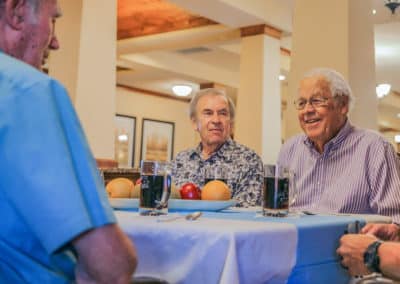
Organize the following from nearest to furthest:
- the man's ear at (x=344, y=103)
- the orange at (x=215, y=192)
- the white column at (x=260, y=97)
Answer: the orange at (x=215, y=192)
the man's ear at (x=344, y=103)
the white column at (x=260, y=97)

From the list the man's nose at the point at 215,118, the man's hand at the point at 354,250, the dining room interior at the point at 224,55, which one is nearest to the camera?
the man's hand at the point at 354,250

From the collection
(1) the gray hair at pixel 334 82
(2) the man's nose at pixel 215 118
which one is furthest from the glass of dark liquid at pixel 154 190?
(2) the man's nose at pixel 215 118

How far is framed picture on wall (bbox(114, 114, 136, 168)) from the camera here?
32.1 ft

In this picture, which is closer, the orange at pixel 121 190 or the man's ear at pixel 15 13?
the man's ear at pixel 15 13

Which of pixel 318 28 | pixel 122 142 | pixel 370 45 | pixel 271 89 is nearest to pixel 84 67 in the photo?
pixel 318 28

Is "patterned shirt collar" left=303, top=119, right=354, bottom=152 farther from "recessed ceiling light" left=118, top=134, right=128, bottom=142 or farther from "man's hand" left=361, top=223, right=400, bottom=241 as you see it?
"recessed ceiling light" left=118, top=134, right=128, bottom=142

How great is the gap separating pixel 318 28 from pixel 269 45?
240 cm

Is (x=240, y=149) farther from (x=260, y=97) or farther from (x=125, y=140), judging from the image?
(x=125, y=140)

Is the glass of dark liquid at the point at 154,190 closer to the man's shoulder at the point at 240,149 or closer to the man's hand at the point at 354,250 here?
the man's hand at the point at 354,250

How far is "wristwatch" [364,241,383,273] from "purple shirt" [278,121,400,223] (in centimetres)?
56

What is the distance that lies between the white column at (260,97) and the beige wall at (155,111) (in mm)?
Answer: 4464

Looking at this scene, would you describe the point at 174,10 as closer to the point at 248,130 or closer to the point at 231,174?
the point at 248,130

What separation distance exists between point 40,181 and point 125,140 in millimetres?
9286

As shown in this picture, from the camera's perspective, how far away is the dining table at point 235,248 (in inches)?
43.2
